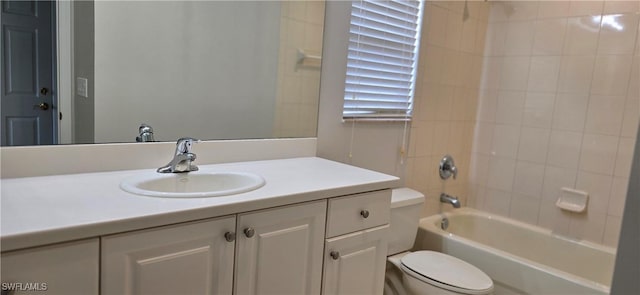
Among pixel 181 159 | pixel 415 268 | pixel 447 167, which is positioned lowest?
pixel 415 268

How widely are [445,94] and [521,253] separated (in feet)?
3.49

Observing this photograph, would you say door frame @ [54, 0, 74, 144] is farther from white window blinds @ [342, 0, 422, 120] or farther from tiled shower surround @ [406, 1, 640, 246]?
tiled shower surround @ [406, 1, 640, 246]

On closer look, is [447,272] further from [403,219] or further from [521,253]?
[521,253]

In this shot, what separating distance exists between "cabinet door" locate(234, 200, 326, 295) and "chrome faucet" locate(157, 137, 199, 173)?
39 cm

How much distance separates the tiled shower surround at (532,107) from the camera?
2.22 metres

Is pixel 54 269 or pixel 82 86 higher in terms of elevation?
pixel 82 86

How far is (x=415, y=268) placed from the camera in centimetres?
Answer: 191

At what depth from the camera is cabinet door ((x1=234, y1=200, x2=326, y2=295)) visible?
3.94 feet

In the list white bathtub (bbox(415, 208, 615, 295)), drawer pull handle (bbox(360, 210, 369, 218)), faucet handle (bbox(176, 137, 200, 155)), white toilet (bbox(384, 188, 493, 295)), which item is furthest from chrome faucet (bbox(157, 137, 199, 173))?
white bathtub (bbox(415, 208, 615, 295))

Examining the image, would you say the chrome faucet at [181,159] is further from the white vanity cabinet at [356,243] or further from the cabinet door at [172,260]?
the white vanity cabinet at [356,243]

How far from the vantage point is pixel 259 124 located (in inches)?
72.2

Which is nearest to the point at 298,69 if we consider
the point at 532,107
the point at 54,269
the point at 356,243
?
the point at 356,243

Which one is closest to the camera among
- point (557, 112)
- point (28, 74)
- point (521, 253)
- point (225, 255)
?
point (225, 255)

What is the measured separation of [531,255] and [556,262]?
146mm
